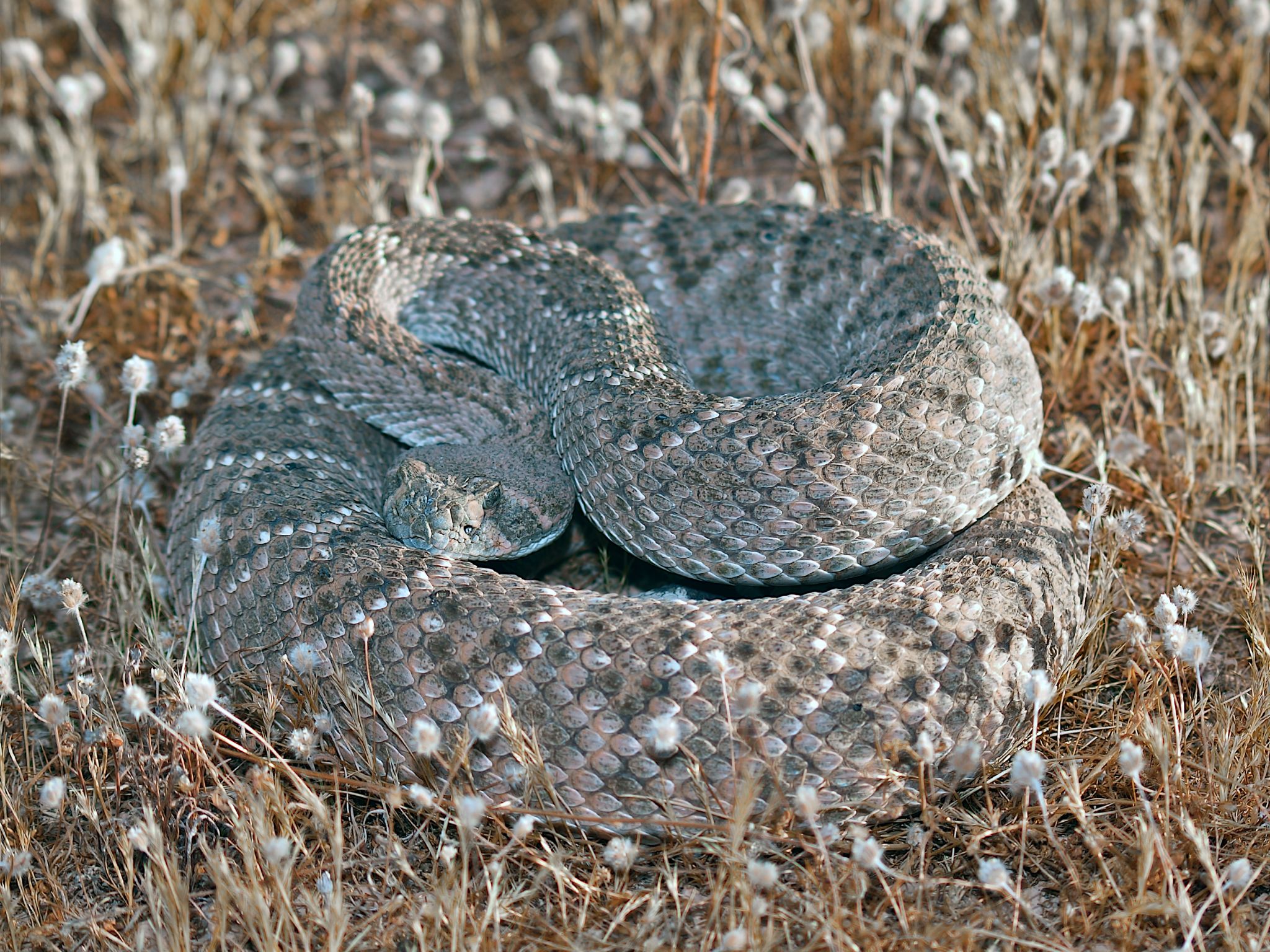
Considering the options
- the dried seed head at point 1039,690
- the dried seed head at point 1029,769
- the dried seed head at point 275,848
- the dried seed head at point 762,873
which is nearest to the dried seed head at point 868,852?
the dried seed head at point 762,873

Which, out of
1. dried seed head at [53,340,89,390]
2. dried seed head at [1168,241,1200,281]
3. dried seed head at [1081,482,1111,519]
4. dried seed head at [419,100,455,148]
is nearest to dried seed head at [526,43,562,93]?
dried seed head at [419,100,455,148]

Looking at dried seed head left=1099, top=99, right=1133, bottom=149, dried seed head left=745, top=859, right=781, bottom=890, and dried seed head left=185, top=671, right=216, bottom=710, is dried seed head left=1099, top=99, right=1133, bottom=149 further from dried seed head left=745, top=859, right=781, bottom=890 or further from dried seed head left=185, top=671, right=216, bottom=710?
dried seed head left=185, top=671, right=216, bottom=710

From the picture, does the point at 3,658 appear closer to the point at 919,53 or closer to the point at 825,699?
the point at 825,699

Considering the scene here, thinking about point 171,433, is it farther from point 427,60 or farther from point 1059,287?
point 1059,287

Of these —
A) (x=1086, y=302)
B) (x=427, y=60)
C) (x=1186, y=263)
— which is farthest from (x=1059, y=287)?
(x=427, y=60)

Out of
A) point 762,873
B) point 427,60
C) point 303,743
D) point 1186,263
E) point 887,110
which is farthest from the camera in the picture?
point 427,60

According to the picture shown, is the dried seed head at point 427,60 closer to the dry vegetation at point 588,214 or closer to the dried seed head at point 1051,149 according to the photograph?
the dry vegetation at point 588,214
